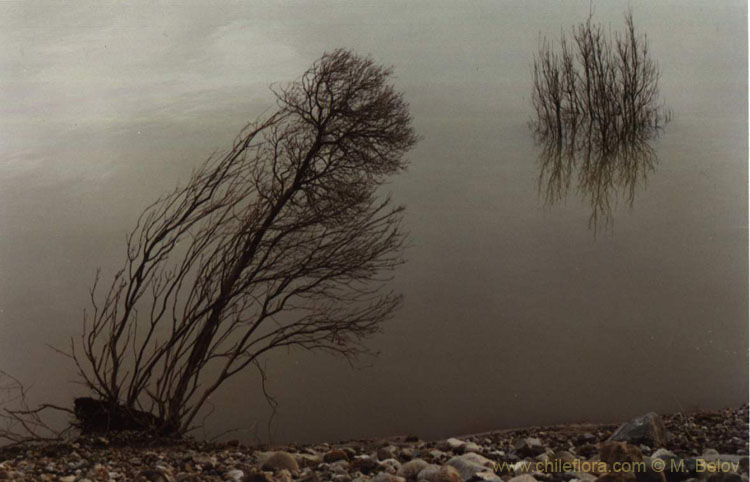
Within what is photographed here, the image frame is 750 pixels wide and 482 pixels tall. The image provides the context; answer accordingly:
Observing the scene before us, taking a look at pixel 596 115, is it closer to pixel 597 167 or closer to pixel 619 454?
pixel 597 167

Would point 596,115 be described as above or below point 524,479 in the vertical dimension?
above

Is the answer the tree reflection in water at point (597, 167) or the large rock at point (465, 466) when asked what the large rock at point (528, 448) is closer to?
the large rock at point (465, 466)

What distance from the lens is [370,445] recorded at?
3.23 meters

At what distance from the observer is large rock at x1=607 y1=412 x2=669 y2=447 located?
295cm

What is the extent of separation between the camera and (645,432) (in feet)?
9.75

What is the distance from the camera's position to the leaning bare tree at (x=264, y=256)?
3514 mm

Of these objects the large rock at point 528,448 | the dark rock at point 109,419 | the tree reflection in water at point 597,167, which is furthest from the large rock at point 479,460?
the tree reflection in water at point 597,167

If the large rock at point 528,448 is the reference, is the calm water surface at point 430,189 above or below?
above

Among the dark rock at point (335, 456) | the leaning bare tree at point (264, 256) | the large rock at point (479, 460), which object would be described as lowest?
the large rock at point (479, 460)

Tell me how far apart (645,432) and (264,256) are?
1.80 meters

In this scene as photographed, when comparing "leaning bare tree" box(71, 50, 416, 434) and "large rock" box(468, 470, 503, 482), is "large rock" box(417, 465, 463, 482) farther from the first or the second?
"leaning bare tree" box(71, 50, 416, 434)

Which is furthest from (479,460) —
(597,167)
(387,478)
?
(597,167)

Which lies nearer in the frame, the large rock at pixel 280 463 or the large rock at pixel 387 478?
the large rock at pixel 387 478

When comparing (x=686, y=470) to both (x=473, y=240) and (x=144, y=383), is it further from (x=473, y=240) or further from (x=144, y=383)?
(x=144, y=383)
